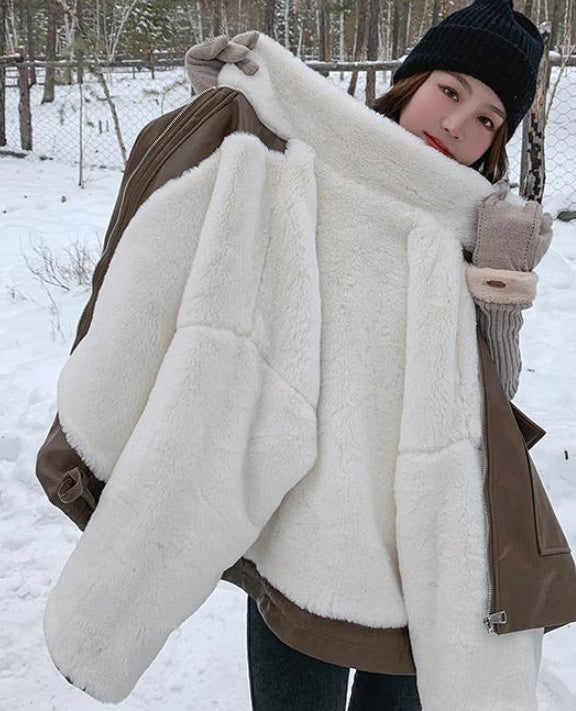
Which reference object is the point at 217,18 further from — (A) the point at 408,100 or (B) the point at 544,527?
(B) the point at 544,527

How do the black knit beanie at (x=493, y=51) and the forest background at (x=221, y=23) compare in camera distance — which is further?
the forest background at (x=221, y=23)

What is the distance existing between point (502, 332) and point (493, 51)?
0.47m

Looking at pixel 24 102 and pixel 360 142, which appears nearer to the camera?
pixel 360 142

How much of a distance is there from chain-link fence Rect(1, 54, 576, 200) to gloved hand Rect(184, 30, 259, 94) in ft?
17.7

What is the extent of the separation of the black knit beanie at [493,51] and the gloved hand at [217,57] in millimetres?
326

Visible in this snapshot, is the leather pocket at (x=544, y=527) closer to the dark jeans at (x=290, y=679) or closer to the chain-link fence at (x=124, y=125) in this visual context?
the dark jeans at (x=290, y=679)

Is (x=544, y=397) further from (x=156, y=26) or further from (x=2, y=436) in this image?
(x=156, y=26)

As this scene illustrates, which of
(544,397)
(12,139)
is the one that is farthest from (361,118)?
(12,139)

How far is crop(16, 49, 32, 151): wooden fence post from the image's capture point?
9.71 meters

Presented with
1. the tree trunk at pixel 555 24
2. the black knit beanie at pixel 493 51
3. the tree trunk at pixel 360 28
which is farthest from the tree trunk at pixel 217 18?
the black knit beanie at pixel 493 51

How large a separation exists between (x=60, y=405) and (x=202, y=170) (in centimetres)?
40

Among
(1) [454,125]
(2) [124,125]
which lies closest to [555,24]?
(2) [124,125]

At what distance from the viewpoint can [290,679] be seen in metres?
1.13

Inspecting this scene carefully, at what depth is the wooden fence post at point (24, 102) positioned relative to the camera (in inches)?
382
